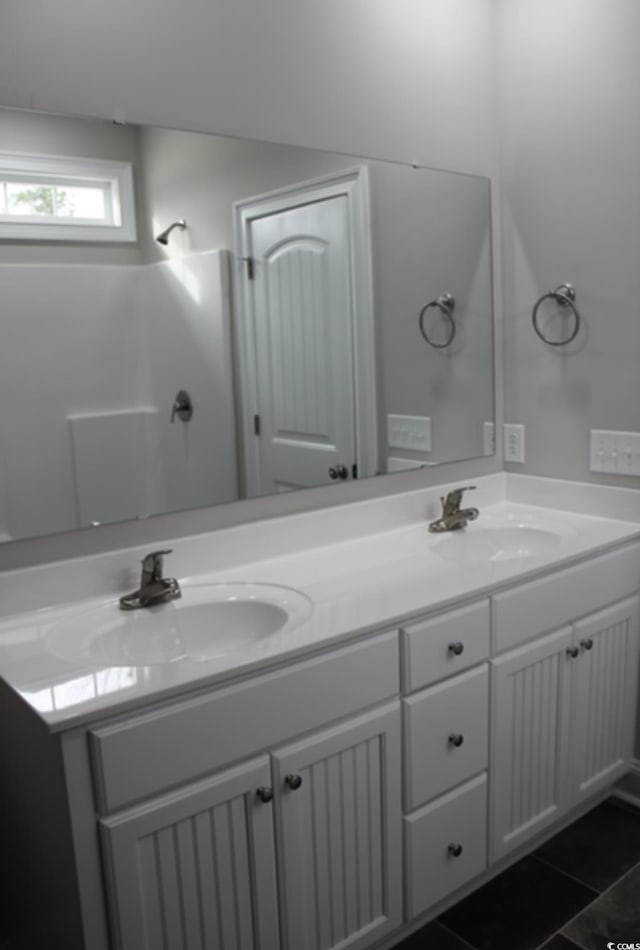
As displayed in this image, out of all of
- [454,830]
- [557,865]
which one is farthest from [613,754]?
[454,830]

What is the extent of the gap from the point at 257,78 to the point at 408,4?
57cm

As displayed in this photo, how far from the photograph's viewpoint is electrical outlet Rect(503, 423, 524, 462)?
2.51 metres

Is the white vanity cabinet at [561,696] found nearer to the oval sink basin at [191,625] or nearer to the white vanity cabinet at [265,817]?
the white vanity cabinet at [265,817]

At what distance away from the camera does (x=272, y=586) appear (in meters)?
1.75

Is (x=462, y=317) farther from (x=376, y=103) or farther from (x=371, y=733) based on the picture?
(x=371, y=733)

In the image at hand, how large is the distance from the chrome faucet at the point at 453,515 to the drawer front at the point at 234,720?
713mm

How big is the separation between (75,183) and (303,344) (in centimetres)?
68

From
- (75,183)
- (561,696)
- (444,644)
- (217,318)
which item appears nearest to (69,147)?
(75,183)

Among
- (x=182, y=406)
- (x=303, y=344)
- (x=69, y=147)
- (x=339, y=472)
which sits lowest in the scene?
(x=339, y=472)

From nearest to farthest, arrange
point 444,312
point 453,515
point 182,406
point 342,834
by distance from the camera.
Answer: point 342,834 → point 182,406 → point 453,515 → point 444,312

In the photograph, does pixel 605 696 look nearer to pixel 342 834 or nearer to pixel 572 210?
pixel 342 834

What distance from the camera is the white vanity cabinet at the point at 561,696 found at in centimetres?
187

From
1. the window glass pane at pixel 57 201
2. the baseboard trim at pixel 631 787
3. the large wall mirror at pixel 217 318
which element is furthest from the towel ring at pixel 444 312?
the baseboard trim at pixel 631 787

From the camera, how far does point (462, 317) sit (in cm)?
243
